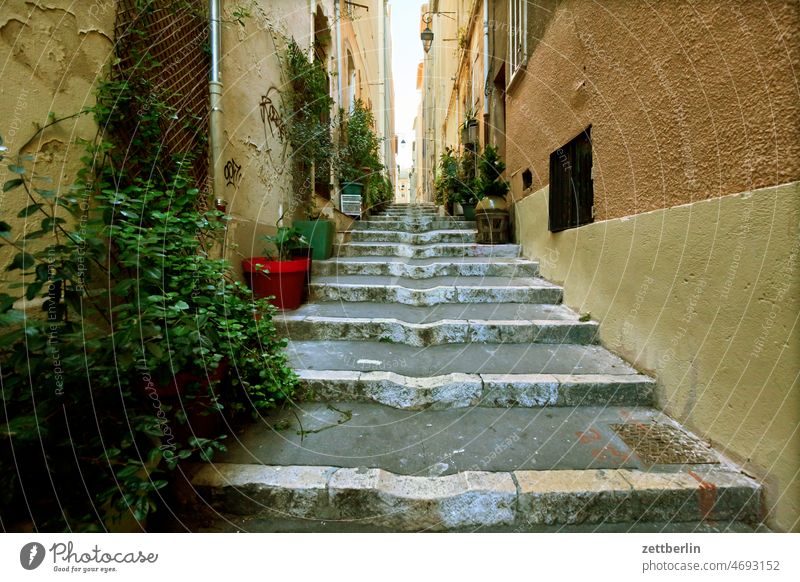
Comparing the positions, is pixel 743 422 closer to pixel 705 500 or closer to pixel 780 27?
pixel 705 500

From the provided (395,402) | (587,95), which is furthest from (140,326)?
(587,95)

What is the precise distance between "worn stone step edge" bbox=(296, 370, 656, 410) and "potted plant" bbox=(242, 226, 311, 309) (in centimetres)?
125

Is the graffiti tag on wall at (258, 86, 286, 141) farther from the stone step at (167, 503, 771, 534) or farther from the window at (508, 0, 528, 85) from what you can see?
the stone step at (167, 503, 771, 534)

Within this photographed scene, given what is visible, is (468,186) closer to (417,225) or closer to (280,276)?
(417,225)

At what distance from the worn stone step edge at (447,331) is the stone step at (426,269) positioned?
120 cm

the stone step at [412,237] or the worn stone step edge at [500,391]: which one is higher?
the stone step at [412,237]

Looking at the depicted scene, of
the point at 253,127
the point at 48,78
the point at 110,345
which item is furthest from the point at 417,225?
the point at 110,345

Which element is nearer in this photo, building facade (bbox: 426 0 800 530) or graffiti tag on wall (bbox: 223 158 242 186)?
building facade (bbox: 426 0 800 530)

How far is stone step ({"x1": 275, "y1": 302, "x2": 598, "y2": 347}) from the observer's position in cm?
298

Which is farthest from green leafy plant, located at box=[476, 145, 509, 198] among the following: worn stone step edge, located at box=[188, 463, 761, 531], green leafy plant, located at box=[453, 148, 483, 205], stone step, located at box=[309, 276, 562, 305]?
worn stone step edge, located at box=[188, 463, 761, 531]

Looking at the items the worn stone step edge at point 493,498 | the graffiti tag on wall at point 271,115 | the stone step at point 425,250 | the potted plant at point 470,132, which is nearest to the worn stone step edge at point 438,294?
the stone step at point 425,250

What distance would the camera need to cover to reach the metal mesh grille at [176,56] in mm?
2080

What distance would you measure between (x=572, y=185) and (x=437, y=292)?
1591 millimetres

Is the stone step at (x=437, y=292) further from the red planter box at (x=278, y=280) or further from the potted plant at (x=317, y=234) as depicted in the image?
the potted plant at (x=317, y=234)
